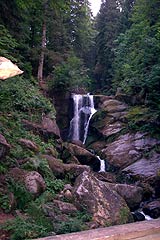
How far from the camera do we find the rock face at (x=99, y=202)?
25.0ft

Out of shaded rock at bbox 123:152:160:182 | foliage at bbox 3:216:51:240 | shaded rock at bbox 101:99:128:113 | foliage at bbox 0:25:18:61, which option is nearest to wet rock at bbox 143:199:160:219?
shaded rock at bbox 123:152:160:182

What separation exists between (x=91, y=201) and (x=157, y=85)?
398 inches

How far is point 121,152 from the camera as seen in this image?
1711cm

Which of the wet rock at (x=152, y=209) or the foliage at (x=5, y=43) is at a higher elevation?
the foliage at (x=5, y=43)

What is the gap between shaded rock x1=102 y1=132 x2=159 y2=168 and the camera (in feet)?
54.0

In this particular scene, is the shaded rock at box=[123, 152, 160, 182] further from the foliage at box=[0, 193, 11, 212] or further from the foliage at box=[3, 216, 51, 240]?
the foliage at box=[3, 216, 51, 240]

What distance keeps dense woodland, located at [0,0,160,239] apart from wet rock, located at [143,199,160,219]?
14.1ft

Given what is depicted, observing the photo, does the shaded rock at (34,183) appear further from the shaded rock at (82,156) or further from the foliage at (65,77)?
the foliage at (65,77)

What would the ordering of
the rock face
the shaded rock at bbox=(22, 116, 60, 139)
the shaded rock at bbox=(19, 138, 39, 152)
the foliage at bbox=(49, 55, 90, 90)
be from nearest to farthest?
the rock face, the shaded rock at bbox=(19, 138, 39, 152), the shaded rock at bbox=(22, 116, 60, 139), the foliage at bbox=(49, 55, 90, 90)

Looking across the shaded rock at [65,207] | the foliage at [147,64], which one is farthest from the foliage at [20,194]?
the foliage at [147,64]

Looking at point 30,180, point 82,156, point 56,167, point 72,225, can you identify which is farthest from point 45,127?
point 72,225

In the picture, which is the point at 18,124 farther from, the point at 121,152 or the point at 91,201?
the point at 121,152

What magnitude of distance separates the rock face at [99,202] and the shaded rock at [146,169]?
19.9 ft

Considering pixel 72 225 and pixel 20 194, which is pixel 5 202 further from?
pixel 72 225
